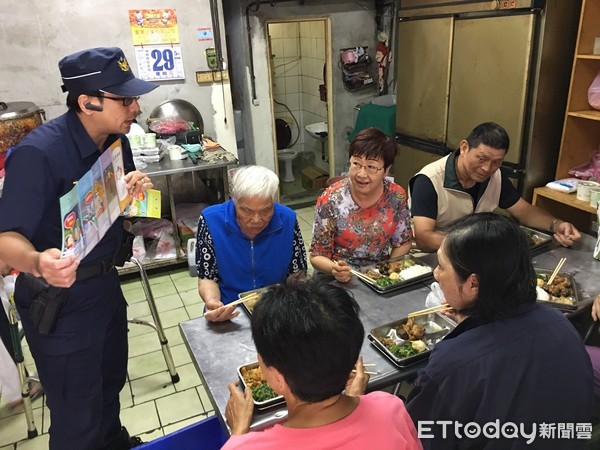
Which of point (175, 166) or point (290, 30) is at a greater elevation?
point (290, 30)

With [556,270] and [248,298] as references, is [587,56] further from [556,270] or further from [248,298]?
[248,298]

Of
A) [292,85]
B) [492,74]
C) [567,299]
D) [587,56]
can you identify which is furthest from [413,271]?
[292,85]

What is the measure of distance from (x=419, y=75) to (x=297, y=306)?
160 inches

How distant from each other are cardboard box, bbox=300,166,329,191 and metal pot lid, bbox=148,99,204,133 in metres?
2.07

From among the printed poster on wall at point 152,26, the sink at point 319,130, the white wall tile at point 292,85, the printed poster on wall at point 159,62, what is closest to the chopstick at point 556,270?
the printed poster on wall at point 159,62

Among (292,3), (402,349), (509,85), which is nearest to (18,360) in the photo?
(402,349)

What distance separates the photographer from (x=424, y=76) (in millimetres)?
4500

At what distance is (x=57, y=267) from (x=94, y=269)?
0.42 m

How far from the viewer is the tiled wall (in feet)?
21.5

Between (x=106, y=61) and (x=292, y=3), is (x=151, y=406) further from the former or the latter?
(x=292, y=3)

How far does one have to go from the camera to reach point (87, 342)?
5.95 ft

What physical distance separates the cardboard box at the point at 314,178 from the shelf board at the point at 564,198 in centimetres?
309

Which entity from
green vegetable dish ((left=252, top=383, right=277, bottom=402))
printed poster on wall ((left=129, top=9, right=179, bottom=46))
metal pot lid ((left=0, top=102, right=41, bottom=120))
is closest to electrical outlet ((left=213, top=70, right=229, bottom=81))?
printed poster on wall ((left=129, top=9, right=179, bottom=46))

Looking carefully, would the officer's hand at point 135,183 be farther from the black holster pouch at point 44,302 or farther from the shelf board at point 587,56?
the shelf board at point 587,56
